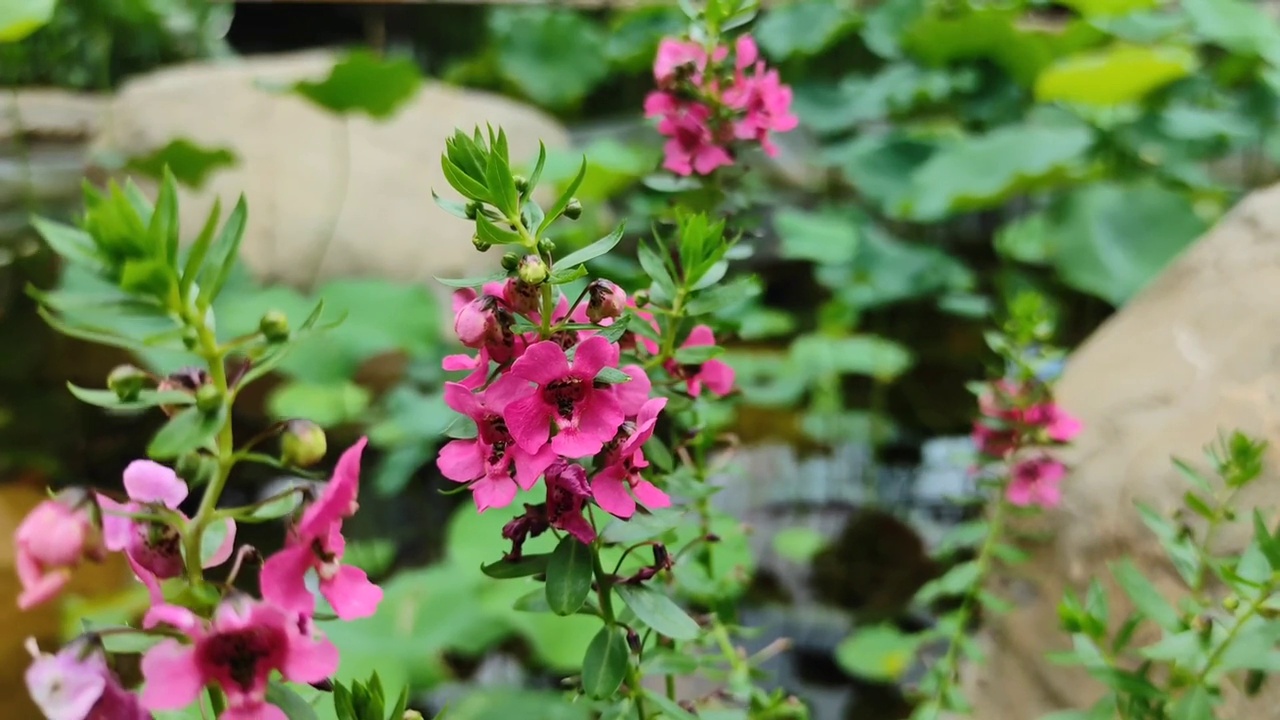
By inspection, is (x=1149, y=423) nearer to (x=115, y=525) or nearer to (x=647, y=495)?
(x=647, y=495)

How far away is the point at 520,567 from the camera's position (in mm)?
435

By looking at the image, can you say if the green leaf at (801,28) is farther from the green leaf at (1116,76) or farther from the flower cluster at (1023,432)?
the flower cluster at (1023,432)

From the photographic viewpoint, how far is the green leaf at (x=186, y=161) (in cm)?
183

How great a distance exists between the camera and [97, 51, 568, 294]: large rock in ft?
7.03

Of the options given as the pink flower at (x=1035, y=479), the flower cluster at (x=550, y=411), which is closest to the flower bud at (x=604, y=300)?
the flower cluster at (x=550, y=411)

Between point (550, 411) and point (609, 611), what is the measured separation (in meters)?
0.12

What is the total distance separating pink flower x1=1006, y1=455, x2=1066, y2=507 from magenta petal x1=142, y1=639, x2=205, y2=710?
771 millimetres

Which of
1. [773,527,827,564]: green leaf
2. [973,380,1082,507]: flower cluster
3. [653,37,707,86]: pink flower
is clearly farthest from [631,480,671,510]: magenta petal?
[773,527,827,564]: green leaf

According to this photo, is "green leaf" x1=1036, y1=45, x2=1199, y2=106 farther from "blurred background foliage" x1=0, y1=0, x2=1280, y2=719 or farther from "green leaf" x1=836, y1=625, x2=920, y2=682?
"green leaf" x1=836, y1=625, x2=920, y2=682

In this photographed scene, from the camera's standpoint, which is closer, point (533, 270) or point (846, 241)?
point (533, 270)

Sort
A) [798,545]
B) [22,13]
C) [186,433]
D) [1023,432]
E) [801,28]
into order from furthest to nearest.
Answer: [801,28]
[798,545]
[22,13]
[1023,432]
[186,433]

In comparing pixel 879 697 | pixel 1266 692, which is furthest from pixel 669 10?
pixel 1266 692

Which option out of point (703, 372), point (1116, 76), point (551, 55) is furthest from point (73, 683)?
point (551, 55)

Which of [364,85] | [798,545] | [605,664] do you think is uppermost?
[605,664]
